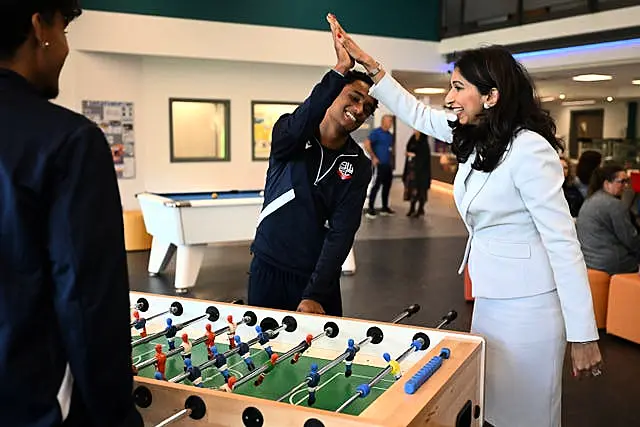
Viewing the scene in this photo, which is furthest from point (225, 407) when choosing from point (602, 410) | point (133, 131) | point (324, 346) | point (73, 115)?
point (133, 131)

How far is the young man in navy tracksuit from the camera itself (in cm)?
235

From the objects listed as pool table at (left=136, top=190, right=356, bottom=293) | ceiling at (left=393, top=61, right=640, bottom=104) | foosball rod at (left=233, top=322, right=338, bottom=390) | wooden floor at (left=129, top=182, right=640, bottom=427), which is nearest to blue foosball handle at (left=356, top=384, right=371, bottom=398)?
foosball rod at (left=233, top=322, right=338, bottom=390)

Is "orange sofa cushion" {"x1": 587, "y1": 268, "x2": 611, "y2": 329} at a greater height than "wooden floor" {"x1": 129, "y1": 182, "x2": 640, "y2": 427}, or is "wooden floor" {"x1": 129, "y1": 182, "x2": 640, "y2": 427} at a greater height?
"orange sofa cushion" {"x1": 587, "y1": 268, "x2": 611, "y2": 329}

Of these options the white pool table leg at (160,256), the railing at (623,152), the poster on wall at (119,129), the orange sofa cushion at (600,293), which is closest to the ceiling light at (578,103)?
the railing at (623,152)

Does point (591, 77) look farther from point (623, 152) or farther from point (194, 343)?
point (194, 343)

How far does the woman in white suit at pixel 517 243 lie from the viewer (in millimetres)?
1822

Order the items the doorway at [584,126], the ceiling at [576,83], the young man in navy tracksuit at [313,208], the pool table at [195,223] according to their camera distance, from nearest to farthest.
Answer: the young man in navy tracksuit at [313,208]
the pool table at [195,223]
the ceiling at [576,83]
the doorway at [584,126]

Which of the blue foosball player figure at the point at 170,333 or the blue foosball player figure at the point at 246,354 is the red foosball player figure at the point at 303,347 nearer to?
the blue foosball player figure at the point at 246,354

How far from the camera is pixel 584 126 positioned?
17.3 m

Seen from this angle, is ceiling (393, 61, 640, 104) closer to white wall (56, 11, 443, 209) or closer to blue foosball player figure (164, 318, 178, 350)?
white wall (56, 11, 443, 209)

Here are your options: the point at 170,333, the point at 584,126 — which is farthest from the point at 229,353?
the point at 584,126

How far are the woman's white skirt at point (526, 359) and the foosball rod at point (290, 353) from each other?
49cm

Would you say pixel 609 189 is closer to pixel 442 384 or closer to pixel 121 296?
pixel 442 384

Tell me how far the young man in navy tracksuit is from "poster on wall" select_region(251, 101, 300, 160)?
23.6ft
